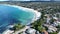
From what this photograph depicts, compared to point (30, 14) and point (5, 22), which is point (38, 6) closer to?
point (30, 14)

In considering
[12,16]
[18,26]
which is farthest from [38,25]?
[12,16]

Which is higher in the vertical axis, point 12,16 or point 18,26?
point 12,16

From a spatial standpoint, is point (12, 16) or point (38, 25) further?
point (12, 16)

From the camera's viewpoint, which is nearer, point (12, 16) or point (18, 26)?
point (18, 26)

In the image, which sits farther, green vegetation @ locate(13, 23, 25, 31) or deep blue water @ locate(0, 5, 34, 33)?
deep blue water @ locate(0, 5, 34, 33)

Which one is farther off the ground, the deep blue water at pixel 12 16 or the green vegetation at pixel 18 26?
the deep blue water at pixel 12 16

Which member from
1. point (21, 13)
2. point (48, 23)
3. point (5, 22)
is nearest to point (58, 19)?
point (48, 23)

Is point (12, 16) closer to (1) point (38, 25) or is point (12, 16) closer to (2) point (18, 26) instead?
(2) point (18, 26)

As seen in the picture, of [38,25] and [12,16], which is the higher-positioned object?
[12,16]

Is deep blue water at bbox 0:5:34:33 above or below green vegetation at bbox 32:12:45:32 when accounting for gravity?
above
